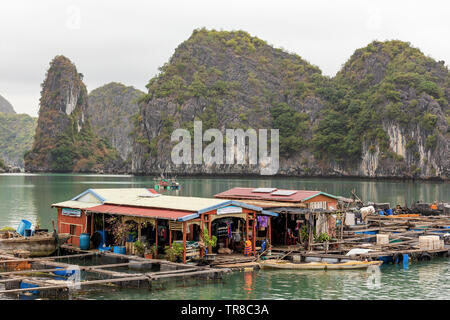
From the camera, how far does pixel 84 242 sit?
2980 centimetres

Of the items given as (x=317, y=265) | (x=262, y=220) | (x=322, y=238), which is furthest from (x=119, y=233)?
(x=322, y=238)

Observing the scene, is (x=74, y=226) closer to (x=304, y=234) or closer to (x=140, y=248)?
(x=140, y=248)

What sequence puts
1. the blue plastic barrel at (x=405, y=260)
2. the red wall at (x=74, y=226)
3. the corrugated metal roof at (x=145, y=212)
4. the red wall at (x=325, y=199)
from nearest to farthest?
the corrugated metal roof at (x=145, y=212) → the blue plastic barrel at (x=405, y=260) → the red wall at (x=74, y=226) → the red wall at (x=325, y=199)

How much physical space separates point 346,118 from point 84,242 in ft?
515

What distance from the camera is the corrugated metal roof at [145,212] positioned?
84.9 feet

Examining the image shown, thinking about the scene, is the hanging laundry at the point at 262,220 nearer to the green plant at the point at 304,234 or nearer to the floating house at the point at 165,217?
the floating house at the point at 165,217

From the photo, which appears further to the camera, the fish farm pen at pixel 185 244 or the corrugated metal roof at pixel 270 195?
the corrugated metal roof at pixel 270 195

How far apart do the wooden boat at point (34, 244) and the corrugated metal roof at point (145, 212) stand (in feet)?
8.07

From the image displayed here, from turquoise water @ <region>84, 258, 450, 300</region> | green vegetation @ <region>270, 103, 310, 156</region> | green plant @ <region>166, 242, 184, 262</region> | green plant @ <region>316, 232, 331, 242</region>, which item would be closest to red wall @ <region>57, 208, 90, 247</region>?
green plant @ <region>166, 242, 184, 262</region>

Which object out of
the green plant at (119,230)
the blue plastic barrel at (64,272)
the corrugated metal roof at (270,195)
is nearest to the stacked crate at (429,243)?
the corrugated metal roof at (270,195)

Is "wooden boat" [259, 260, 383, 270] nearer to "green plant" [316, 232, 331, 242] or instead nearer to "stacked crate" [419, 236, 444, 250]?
"green plant" [316, 232, 331, 242]

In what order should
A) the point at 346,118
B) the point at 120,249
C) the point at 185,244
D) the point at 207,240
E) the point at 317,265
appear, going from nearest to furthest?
the point at 185,244
the point at 207,240
the point at 317,265
the point at 120,249
the point at 346,118

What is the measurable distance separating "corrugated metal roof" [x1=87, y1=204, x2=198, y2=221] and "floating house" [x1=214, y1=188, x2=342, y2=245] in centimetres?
623
